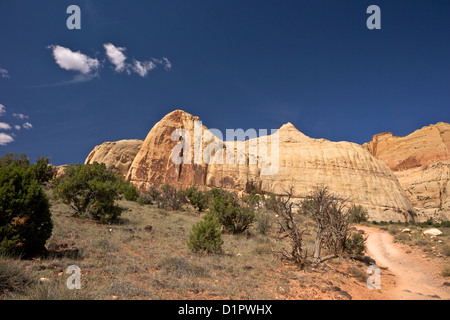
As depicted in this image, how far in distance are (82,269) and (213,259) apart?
4.08m

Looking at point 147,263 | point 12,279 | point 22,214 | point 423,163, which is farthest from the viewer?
point 423,163

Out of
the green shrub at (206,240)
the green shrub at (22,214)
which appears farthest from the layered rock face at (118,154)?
the green shrub at (22,214)

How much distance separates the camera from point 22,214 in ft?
21.1

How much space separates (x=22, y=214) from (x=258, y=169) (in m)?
49.3

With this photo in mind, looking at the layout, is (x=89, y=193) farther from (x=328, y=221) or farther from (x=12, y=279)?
(x=328, y=221)

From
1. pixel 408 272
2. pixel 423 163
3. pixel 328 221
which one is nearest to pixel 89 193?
pixel 328 221

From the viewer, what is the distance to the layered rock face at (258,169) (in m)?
48.9

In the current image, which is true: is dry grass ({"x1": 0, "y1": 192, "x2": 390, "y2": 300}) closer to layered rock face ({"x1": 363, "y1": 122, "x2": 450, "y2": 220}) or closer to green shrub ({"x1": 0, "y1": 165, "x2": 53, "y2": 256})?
green shrub ({"x1": 0, "y1": 165, "x2": 53, "y2": 256})

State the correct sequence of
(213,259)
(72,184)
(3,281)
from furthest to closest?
(72,184)
(213,259)
(3,281)

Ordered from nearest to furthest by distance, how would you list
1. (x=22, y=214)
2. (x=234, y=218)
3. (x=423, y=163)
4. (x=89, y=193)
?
(x=22, y=214), (x=89, y=193), (x=234, y=218), (x=423, y=163)

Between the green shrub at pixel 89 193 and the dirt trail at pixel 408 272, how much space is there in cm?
1382
